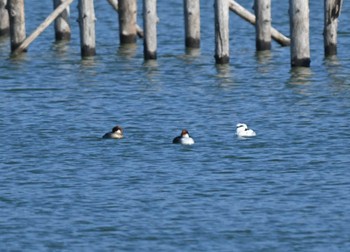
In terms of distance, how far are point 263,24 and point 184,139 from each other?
9738 mm

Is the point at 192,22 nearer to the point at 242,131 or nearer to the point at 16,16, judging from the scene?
the point at 16,16

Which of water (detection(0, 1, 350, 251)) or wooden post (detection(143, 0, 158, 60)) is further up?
wooden post (detection(143, 0, 158, 60))

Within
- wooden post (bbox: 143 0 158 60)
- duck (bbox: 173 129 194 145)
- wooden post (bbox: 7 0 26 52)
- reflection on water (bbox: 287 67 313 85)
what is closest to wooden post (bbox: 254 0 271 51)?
reflection on water (bbox: 287 67 313 85)

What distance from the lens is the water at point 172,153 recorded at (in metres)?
21.3

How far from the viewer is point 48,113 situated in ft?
102

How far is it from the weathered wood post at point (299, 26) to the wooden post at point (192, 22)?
134 inches

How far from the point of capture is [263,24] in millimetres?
36156

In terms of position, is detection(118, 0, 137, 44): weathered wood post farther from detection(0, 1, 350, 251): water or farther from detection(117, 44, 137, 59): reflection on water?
detection(0, 1, 350, 251): water

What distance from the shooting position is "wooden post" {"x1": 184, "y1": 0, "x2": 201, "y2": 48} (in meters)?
36.8

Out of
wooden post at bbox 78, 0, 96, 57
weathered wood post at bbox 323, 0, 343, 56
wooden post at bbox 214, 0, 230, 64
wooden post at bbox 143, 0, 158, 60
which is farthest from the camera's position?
wooden post at bbox 78, 0, 96, 57

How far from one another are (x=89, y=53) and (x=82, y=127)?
27.5 feet

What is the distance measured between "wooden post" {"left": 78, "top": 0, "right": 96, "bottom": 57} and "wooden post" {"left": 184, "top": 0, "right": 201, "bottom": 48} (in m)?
2.19

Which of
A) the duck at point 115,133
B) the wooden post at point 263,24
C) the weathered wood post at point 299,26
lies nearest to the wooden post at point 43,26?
the wooden post at point 263,24

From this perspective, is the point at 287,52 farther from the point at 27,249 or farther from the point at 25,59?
the point at 27,249
